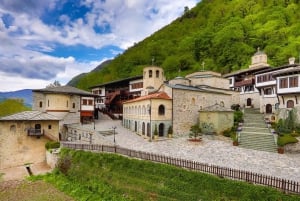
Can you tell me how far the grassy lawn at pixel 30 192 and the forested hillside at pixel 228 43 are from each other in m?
49.2

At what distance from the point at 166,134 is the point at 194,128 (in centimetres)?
334

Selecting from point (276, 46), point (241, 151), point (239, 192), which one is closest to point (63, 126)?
point (241, 151)

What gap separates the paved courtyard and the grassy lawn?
7392 mm

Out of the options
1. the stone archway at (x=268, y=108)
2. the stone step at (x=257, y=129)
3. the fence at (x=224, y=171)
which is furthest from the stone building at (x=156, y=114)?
the stone archway at (x=268, y=108)

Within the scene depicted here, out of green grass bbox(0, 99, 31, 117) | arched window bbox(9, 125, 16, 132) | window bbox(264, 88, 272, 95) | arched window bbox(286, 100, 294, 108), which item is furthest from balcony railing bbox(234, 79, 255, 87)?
green grass bbox(0, 99, 31, 117)

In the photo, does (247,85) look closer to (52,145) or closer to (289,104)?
(289,104)

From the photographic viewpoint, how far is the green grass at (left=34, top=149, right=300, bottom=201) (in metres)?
14.1

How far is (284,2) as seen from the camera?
7575 centimetres

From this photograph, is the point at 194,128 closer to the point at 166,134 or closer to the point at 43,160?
the point at 166,134

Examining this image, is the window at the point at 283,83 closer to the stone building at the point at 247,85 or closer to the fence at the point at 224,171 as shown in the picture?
the stone building at the point at 247,85

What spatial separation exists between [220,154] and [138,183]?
7.53 meters

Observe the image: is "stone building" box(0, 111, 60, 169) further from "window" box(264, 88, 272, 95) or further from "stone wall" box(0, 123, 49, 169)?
"window" box(264, 88, 272, 95)

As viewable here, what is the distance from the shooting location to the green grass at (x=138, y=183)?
1408 centimetres

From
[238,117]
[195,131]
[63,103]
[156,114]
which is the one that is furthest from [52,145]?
[238,117]
